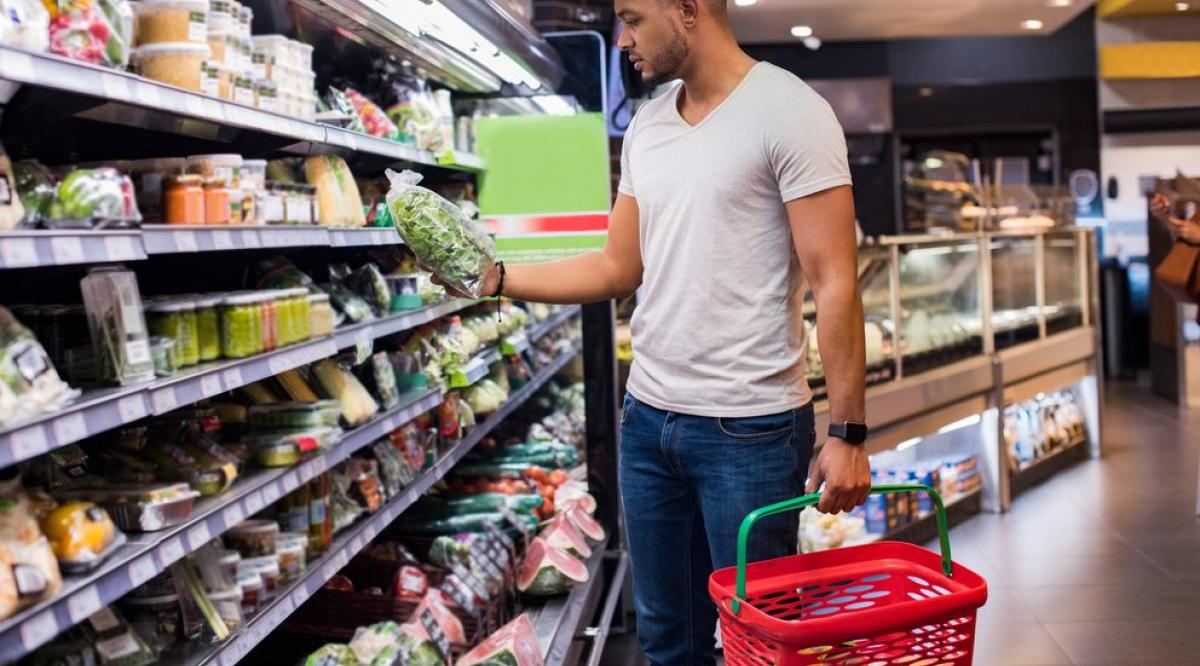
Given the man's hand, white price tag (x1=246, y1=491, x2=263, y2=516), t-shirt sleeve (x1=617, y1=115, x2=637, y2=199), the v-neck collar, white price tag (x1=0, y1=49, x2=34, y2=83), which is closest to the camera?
white price tag (x1=0, y1=49, x2=34, y2=83)

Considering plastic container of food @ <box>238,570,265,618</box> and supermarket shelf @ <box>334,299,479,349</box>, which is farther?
supermarket shelf @ <box>334,299,479,349</box>

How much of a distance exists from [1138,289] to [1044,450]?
5903 millimetres

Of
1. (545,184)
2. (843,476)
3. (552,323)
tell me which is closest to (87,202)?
(843,476)

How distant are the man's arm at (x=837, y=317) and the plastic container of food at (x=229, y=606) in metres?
1.17

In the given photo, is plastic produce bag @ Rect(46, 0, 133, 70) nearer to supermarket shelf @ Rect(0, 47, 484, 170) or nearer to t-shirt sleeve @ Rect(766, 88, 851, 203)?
supermarket shelf @ Rect(0, 47, 484, 170)

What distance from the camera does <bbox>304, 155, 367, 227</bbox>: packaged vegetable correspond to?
128 inches

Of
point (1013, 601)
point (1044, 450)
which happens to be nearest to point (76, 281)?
point (1013, 601)

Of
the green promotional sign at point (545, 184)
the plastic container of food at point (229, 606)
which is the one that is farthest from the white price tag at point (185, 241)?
the green promotional sign at point (545, 184)

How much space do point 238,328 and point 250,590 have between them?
0.56 meters

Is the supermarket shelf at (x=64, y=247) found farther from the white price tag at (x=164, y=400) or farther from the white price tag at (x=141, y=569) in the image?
the white price tag at (x=141, y=569)

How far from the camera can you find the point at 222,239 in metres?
2.43

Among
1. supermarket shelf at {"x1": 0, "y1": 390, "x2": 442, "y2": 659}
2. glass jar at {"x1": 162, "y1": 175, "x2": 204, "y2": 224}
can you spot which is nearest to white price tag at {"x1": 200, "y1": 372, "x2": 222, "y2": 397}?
supermarket shelf at {"x1": 0, "y1": 390, "x2": 442, "y2": 659}

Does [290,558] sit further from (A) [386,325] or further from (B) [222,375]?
(A) [386,325]

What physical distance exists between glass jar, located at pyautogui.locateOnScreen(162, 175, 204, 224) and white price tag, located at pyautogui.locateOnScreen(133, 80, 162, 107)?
14.3 inches
